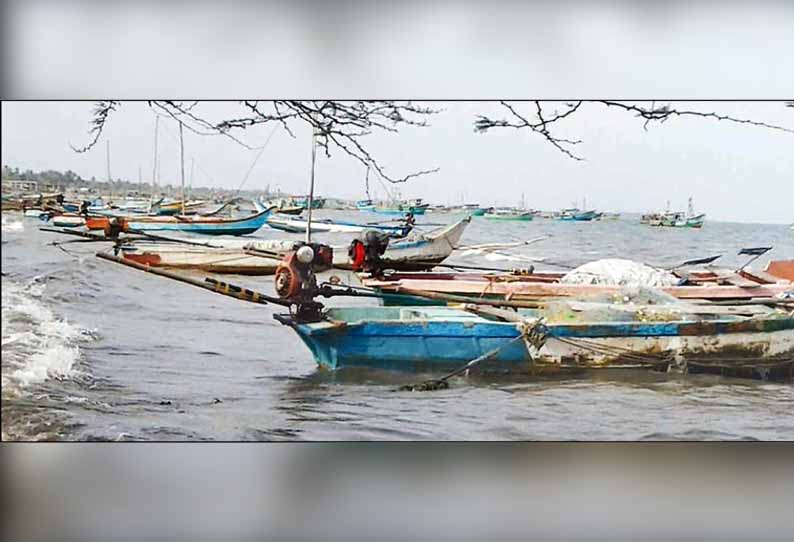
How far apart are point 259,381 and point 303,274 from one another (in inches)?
16.0

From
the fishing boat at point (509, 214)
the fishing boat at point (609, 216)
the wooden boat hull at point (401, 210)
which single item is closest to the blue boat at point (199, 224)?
the wooden boat hull at point (401, 210)

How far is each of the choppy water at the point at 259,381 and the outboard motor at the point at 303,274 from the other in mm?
73

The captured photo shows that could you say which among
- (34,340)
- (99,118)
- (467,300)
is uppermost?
(99,118)

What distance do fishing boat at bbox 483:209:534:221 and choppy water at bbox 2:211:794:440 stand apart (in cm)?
3

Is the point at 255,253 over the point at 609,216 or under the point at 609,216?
under

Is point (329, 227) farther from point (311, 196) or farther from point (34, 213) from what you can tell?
point (34, 213)

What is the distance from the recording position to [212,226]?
3754 mm

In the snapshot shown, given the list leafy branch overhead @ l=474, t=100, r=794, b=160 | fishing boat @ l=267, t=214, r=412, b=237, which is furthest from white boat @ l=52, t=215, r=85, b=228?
leafy branch overhead @ l=474, t=100, r=794, b=160

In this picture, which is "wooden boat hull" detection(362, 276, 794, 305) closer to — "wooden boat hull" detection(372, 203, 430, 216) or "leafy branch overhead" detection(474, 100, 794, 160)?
"wooden boat hull" detection(372, 203, 430, 216)

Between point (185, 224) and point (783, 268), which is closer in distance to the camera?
point (783, 268)

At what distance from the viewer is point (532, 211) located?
3725mm

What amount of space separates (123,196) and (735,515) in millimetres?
2446

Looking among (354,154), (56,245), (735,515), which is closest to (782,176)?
(735,515)

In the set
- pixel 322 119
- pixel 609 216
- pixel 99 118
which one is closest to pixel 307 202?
pixel 322 119
